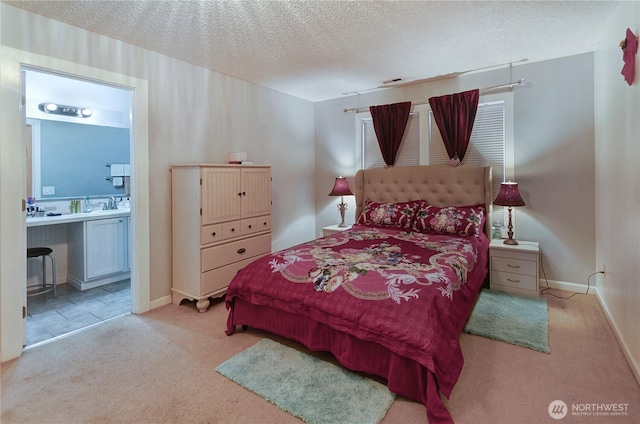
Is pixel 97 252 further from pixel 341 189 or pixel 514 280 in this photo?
pixel 514 280

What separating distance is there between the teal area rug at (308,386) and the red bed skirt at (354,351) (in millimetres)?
89

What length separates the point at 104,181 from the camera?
187 inches

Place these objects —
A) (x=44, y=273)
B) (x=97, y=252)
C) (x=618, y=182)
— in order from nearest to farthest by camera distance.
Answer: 1. (x=618, y=182)
2. (x=44, y=273)
3. (x=97, y=252)

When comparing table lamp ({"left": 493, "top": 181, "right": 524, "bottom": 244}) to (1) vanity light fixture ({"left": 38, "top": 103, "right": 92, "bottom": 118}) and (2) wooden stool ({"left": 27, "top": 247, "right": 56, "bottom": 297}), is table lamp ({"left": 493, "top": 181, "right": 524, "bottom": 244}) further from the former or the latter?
(1) vanity light fixture ({"left": 38, "top": 103, "right": 92, "bottom": 118})

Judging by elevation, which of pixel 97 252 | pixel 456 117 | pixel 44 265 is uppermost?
pixel 456 117

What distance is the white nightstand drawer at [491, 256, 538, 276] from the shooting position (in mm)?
3238

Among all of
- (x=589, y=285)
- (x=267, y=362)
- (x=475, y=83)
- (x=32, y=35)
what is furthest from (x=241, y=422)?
(x=475, y=83)

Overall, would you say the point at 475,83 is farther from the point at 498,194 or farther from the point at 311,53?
the point at 311,53

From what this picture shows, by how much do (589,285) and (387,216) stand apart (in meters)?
2.22

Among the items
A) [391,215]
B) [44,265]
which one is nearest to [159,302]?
[44,265]

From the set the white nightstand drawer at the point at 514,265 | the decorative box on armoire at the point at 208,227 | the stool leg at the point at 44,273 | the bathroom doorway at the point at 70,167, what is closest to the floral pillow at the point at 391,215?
the white nightstand drawer at the point at 514,265

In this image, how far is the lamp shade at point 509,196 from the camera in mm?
3375

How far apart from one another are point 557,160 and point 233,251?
3651 millimetres

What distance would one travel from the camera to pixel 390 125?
4.38 m
